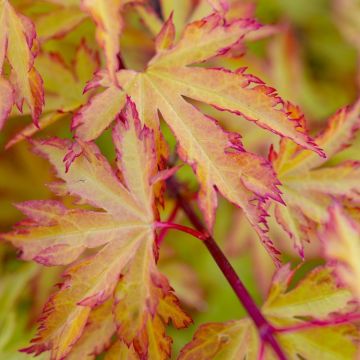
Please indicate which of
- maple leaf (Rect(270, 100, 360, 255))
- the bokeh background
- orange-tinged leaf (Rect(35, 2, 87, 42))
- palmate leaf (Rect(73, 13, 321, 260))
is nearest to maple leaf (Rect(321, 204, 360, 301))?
palmate leaf (Rect(73, 13, 321, 260))

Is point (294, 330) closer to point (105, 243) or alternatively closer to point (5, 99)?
point (105, 243)

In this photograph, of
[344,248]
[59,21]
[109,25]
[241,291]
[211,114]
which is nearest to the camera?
[344,248]

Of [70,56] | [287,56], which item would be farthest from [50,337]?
[287,56]

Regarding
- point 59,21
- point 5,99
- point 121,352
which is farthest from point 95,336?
point 59,21

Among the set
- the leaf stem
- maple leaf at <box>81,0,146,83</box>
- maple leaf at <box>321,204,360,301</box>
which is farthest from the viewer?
the leaf stem

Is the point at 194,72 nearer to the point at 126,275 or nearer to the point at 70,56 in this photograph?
the point at 126,275

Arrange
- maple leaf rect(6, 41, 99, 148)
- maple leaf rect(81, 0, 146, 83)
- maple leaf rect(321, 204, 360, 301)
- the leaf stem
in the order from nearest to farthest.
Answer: maple leaf rect(321, 204, 360, 301) → maple leaf rect(81, 0, 146, 83) → the leaf stem → maple leaf rect(6, 41, 99, 148)

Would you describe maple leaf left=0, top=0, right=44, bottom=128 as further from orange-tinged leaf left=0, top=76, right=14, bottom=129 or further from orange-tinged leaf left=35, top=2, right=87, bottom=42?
orange-tinged leaf left=35, top=2, right=87, bottom=42
